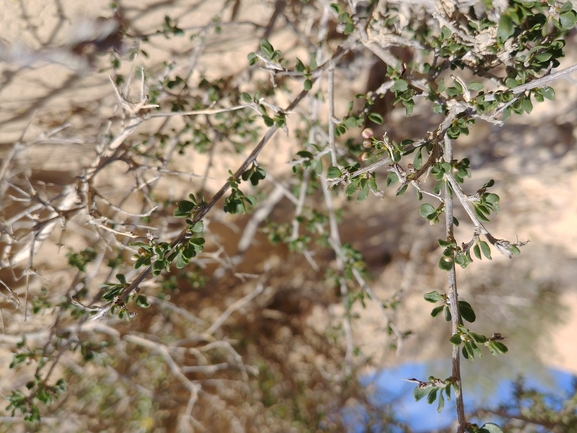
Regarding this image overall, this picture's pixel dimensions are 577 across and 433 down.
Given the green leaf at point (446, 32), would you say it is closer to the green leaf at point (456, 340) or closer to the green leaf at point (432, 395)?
the green leaf at point (456, 340)

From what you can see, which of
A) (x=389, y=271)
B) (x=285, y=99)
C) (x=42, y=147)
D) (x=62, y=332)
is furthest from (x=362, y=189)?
(x=389, y=271)

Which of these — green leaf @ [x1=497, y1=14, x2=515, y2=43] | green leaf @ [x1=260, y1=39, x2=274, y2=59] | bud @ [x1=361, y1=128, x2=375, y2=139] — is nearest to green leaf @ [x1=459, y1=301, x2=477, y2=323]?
bud @ [x1=361, y1=128, x2=375, y2=139]

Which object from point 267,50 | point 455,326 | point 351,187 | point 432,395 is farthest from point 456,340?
point 267,50

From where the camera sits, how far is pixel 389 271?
184 inches

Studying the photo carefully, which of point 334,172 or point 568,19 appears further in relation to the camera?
point 334,172

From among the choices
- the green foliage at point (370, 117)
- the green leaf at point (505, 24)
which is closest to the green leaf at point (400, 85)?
the green foliage at point (370, 117)

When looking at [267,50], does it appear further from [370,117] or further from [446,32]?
[446,32]

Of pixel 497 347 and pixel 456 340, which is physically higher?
pixel 497 347

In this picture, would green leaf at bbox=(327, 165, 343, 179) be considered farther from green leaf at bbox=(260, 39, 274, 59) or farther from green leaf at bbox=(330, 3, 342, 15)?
green leaf at bbox=(330, 3, 342, 15)

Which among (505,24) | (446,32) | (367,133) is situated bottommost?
(367,133)

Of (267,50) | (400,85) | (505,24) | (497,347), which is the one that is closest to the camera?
(505,24)

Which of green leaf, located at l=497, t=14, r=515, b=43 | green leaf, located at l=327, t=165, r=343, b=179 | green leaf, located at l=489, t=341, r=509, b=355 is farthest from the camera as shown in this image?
green leaf, located at l=327, t=165, r=343, b=179

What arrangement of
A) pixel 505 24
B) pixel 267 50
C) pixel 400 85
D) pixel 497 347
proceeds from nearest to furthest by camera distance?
pixel 505 24
pixel 497 347
pixel 400 85
pixel 267 50

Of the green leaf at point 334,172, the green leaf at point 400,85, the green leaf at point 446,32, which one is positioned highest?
the green leaf at point 446,32
